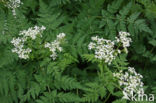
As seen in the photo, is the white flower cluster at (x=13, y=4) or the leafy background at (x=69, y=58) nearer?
the leafy background at (x=69, y=58)

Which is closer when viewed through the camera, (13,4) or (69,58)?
(69,58)

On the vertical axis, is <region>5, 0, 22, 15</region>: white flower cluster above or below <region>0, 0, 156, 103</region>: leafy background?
above

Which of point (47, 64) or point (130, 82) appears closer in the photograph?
point (130, 82)

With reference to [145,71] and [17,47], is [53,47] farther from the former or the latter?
[145,71]

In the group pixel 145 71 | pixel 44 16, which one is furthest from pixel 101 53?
pixel 145 71

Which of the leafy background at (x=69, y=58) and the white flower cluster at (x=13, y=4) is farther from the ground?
the white flower cluster at (x=13, y=4)

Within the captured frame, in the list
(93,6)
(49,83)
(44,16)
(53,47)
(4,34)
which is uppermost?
(93,6)

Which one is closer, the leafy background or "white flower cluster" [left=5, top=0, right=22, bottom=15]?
the leafy background

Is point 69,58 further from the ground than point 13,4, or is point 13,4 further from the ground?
point 13,4
